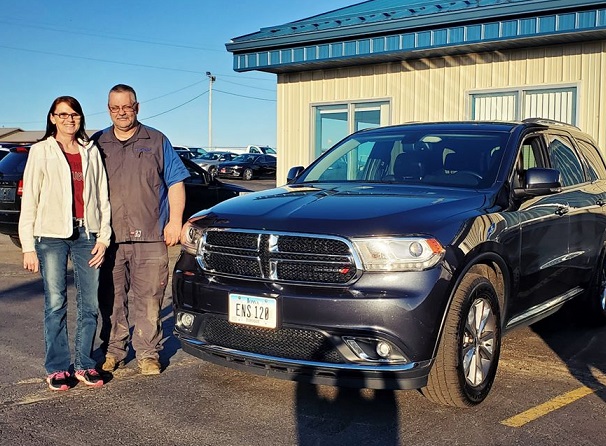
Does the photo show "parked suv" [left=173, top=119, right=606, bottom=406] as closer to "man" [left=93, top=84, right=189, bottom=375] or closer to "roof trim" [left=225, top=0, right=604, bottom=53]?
"man" [left=93, top=84, right=189, bottom=375]

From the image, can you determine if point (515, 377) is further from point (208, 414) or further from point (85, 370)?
point (85, 370)

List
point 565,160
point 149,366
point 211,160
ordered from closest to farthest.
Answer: point 149,366, point 565,160, point 211,160

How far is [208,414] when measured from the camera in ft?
14.2

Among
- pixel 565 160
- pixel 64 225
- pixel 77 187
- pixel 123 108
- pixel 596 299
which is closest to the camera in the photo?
pixel 64 225

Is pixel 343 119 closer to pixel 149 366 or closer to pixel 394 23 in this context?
pixel 394 23

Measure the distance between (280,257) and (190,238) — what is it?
31.5 inches

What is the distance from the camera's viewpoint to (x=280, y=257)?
13.7ft

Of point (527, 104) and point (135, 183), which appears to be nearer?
point (135, 183)

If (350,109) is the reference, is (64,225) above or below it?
below

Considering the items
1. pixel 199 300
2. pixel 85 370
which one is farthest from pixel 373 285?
pixel 85 370

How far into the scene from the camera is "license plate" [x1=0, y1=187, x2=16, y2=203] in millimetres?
10492

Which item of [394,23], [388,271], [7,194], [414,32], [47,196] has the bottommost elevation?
[388,271]

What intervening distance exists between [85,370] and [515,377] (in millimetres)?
2908

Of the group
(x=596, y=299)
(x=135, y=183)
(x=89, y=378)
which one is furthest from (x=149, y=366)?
(x=596, y=299)
